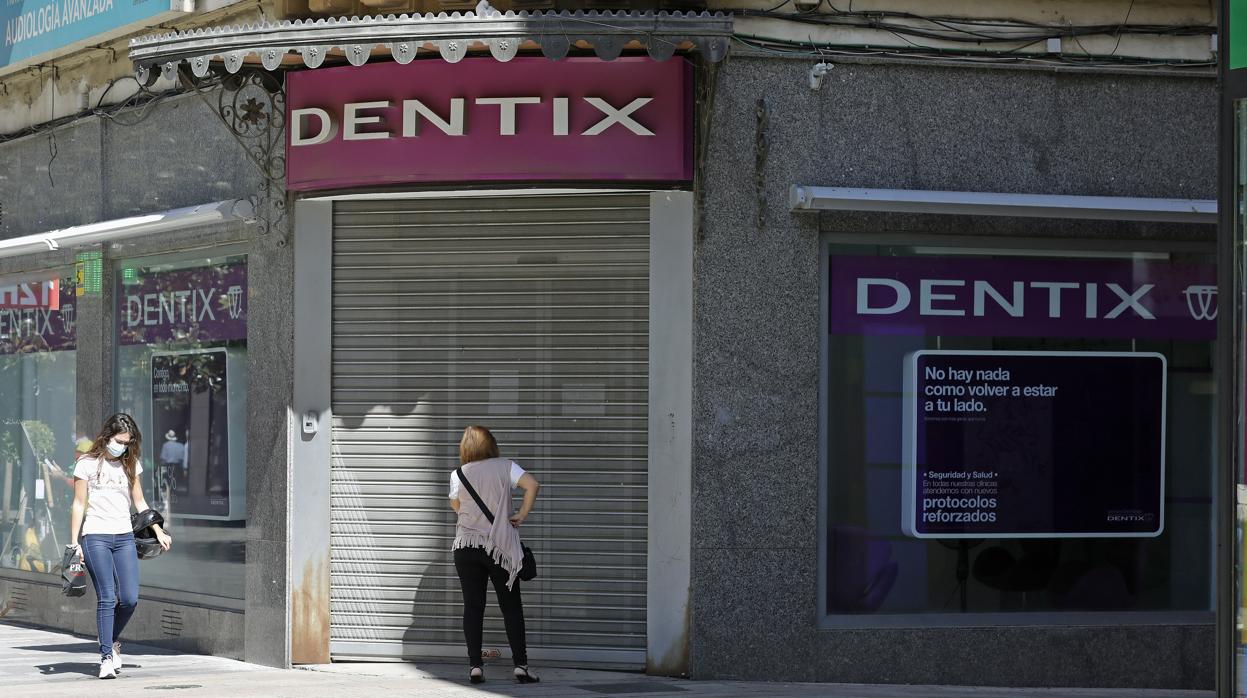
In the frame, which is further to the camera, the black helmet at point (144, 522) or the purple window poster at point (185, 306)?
the purple window poster at point (185, 306)

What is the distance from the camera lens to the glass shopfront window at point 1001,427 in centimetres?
980

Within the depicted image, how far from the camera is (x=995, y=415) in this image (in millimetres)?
9898

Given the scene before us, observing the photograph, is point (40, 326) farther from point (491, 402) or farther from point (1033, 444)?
point (1033, 444)

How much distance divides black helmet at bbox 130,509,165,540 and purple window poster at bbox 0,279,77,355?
2983mm

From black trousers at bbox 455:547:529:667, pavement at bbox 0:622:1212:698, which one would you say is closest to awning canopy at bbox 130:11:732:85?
black trousers at bbox 455:547:529:667

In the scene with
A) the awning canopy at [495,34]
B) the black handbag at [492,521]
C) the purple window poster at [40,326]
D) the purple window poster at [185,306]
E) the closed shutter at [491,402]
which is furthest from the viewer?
the purple window poster at [40,326]

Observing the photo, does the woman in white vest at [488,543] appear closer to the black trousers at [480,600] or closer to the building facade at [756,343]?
the black trousers at [480,600]

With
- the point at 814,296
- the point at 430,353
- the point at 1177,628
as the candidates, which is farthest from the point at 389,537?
the point at 1177,628

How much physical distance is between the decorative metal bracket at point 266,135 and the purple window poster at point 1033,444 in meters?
4.14

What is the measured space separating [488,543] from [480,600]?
37 cm

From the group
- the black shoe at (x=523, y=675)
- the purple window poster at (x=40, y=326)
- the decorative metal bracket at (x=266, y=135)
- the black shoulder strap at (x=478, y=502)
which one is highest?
the decorative metal bracket at (x=266, y=135)

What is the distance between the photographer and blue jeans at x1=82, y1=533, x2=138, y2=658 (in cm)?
973

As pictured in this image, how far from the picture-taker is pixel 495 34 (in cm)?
862

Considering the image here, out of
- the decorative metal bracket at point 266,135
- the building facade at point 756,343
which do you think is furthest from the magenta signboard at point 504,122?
the decorative metal bracket at point 266,135
